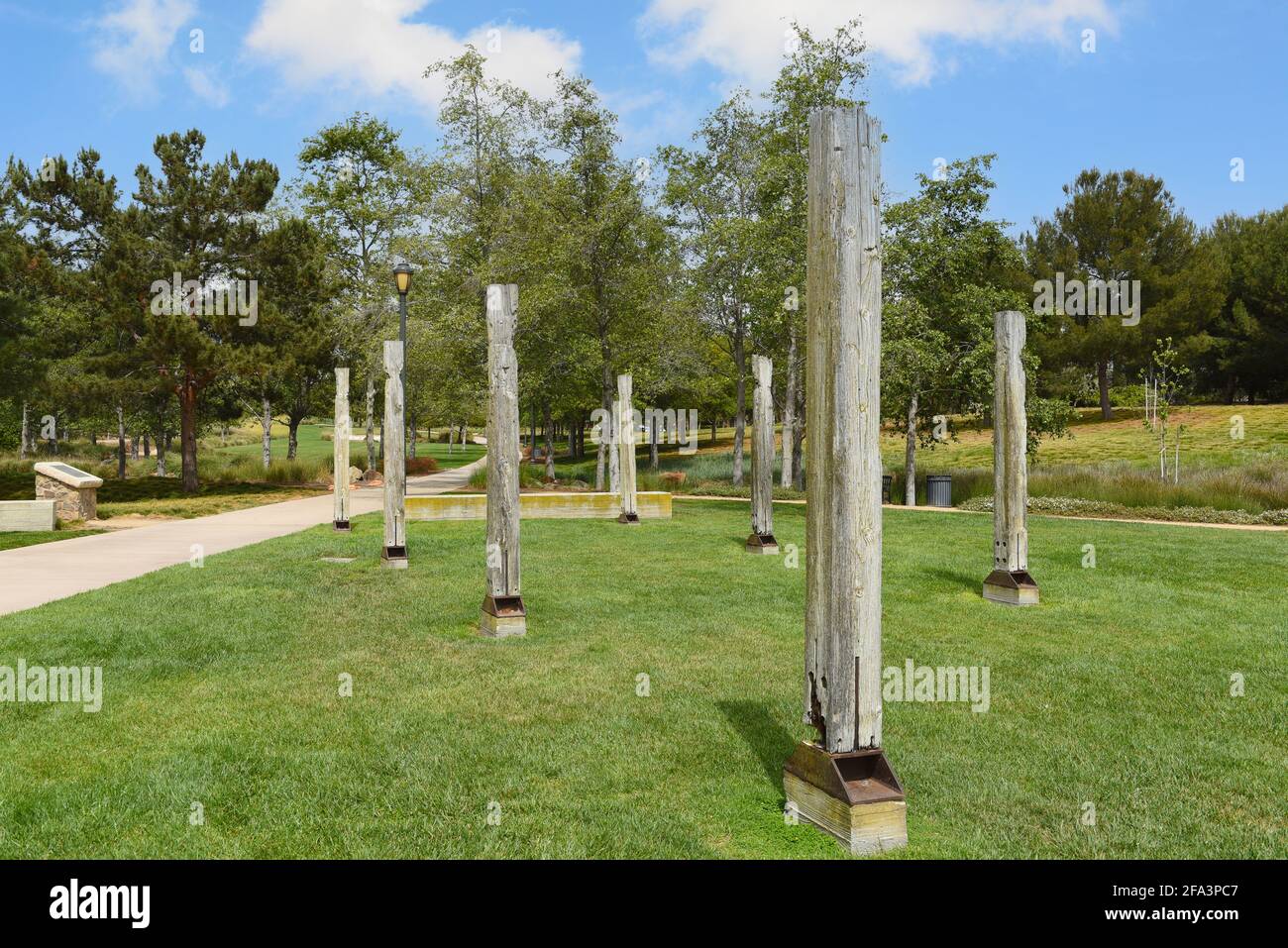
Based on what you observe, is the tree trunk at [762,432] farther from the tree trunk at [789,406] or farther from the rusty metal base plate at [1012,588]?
the tree trunk at [789,406]

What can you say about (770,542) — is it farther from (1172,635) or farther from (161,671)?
(161,671)

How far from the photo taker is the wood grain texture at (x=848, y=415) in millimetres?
4000

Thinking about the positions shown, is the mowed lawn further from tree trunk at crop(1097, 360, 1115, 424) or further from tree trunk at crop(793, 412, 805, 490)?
tree trunk at crop(1097, 360, 1115, 424)

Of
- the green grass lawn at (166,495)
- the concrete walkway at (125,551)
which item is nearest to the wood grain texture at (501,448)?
the concrete walkway at (125,551)

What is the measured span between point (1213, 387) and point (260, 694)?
65.7 m

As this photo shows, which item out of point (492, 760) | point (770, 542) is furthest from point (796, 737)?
point (770, 542)

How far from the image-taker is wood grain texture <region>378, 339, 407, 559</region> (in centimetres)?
1191

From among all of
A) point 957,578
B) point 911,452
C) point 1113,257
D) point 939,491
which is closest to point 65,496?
point 957,578

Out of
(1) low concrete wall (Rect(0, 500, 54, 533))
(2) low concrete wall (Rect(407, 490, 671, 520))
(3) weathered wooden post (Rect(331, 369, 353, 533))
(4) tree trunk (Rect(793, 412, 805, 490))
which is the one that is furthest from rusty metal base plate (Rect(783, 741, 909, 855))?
(4) tree trunk (Rect(793, 412, 805, 490))

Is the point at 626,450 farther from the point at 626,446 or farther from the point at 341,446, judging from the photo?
the point at 341,446

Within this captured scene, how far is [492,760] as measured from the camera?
15.8ft

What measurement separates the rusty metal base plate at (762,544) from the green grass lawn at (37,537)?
39.0 ft

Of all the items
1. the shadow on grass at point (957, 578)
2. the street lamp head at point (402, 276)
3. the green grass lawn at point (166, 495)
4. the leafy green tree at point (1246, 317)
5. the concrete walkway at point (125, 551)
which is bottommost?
the shadow on grass at point (957, 578)

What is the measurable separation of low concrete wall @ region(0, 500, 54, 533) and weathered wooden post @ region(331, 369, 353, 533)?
6053mm
